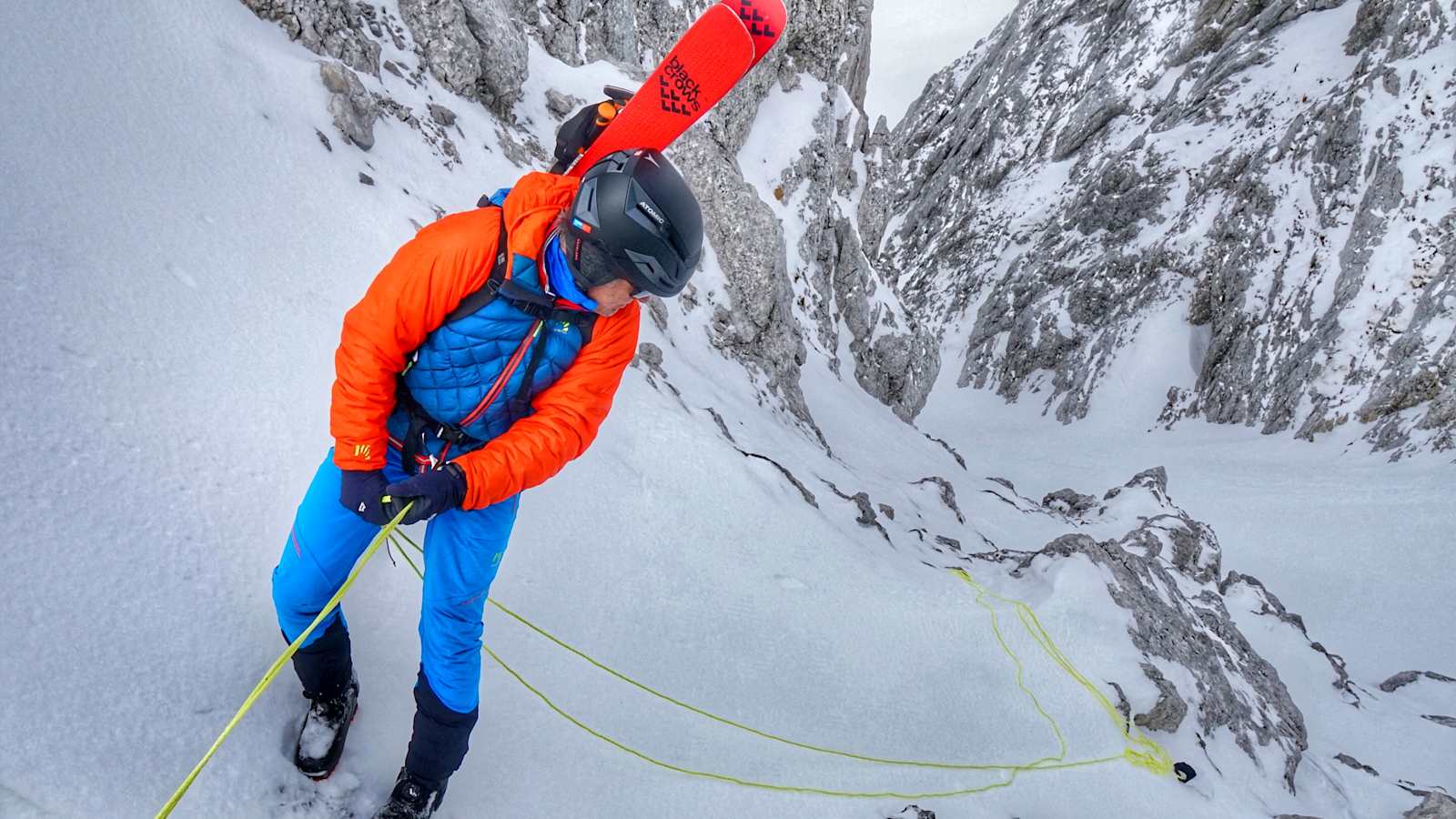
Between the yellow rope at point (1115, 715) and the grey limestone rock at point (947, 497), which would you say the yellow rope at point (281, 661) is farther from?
the grey limestone rock at point (947, 497)

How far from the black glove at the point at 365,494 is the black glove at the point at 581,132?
2114 mm

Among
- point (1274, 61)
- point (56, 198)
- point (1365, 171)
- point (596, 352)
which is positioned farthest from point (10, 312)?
point (1274, 61)

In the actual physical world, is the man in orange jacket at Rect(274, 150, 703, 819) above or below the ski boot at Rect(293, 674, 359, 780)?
above

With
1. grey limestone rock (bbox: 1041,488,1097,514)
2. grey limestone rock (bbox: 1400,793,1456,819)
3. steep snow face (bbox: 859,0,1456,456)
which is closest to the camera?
grey limestone rock (bbox: 1400,793,1456,819)

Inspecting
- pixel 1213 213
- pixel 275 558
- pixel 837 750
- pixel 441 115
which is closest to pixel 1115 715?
pixel 837 750

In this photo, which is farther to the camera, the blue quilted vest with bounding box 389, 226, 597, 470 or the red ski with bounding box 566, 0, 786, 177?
the red ski with bounding box 566, 0, 786, 177

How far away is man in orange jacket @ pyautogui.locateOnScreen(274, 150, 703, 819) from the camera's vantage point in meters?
2.84

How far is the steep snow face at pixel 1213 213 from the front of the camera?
105 ft

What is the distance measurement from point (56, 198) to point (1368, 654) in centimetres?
3001

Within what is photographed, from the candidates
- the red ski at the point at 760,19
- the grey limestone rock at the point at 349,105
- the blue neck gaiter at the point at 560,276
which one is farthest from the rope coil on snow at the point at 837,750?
the grey limestone rock at the point at 349,105

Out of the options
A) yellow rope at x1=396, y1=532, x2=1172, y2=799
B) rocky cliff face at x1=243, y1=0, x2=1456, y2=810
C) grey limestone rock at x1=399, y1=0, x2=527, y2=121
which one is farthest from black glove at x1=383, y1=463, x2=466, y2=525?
grey limestone rock at x1=399, y1=0, x2=527, y2=121

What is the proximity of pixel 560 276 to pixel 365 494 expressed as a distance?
3.90 ft

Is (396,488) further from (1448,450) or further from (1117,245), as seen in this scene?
(1117,245)

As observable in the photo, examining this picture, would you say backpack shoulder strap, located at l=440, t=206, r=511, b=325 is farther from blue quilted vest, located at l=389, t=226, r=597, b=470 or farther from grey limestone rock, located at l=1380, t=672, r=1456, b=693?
grey limestone rock, located at l=1380, t=672, r=1456, b=693
